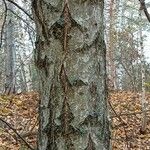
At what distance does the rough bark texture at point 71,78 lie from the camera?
1.13 m

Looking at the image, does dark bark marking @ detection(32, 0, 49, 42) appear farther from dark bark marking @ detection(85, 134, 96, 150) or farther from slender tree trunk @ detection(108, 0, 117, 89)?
slender tree trunk @ detection(108, 0, 117, 89)

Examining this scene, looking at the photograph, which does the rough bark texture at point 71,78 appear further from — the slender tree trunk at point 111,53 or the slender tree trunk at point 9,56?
the slender tree trunk at point 111,53

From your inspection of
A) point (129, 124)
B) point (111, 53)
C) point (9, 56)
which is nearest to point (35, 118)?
point (129, 124)

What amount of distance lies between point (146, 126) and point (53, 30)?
284 inches

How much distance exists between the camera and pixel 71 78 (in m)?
1.14

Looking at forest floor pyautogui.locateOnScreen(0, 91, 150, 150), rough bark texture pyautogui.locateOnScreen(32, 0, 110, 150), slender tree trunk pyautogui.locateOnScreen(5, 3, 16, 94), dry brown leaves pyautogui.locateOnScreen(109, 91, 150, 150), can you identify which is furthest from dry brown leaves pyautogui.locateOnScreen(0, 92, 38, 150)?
rough bark texture pyautogui.locateOnScreen(32, 0, 110, 150)

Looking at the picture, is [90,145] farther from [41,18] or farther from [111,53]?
[111,53]

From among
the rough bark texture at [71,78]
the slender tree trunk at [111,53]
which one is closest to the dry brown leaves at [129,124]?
the rough bark texture at [71,78]

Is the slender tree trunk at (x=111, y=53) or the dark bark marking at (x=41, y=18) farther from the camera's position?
the slender tree trunk at (x=111, y=53)

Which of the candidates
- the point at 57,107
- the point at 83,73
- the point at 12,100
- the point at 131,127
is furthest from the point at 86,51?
the point at 12,100

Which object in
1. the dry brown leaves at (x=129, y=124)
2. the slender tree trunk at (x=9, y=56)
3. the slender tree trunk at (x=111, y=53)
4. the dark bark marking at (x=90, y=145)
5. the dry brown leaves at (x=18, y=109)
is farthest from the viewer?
the slender tree trunk at (x=111, y=53)

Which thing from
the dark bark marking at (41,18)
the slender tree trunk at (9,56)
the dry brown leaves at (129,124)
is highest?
the slender tree trunk at (9,56)

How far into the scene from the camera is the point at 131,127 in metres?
8.15

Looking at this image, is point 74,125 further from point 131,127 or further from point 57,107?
point 131,127
